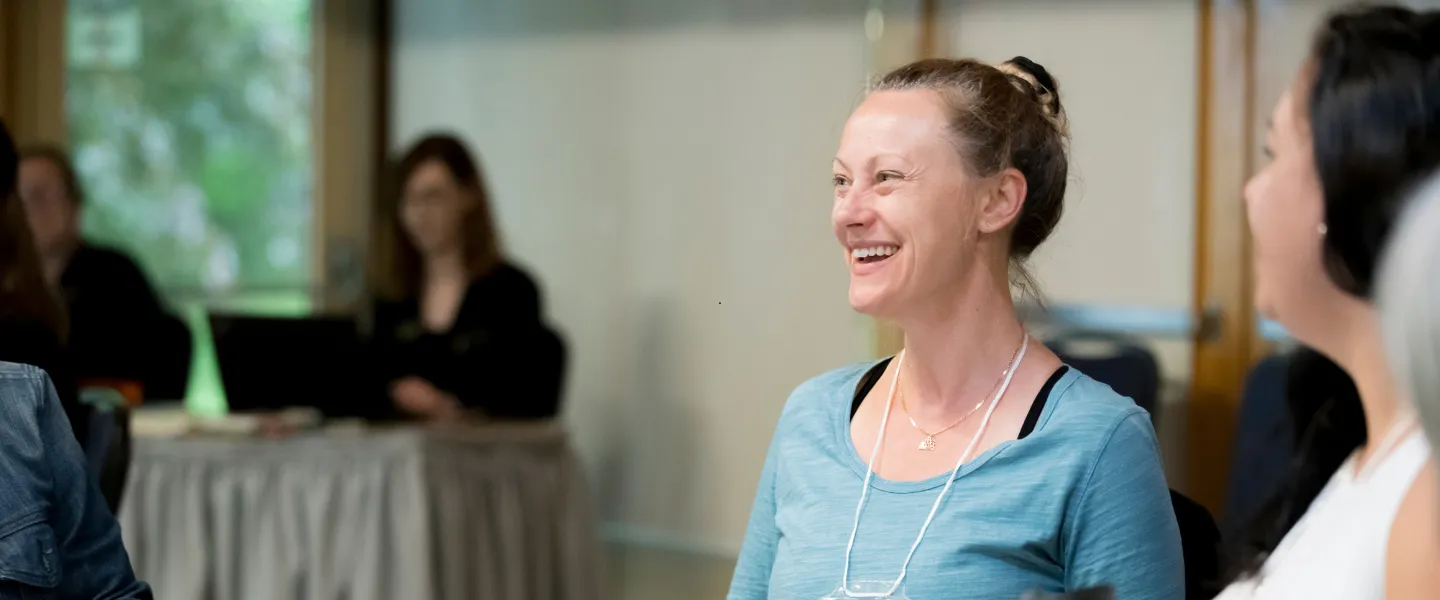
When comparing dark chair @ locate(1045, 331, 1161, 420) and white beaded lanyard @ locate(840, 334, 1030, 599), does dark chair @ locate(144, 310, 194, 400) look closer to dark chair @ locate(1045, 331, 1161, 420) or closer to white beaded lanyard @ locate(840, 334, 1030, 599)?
dark chair @ locate(1045, 331, 1161, 420)

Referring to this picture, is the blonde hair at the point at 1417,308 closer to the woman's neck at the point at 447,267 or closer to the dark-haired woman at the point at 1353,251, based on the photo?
the dark-haired woman at the point at 1353,251

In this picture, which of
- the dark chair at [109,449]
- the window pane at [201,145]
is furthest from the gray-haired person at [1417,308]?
the window pane at [201,145]

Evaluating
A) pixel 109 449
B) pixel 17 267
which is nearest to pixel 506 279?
pixel 109 449

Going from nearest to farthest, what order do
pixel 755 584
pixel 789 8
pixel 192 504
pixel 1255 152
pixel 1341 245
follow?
pixel 1341 245
pixel 755 584
pixel 192 504
pixel 1255 152
pixel 789 8

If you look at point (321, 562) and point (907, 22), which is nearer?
point (321, 562)

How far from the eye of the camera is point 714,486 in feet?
16.1

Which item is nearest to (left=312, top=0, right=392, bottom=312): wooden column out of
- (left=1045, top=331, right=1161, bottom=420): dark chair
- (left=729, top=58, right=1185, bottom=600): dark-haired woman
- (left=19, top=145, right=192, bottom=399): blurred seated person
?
(left=19, top=145, right=192, bottom=399): blurred seated person

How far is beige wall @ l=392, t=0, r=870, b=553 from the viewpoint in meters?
4.71

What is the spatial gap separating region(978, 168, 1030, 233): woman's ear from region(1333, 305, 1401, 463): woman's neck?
0.35 m

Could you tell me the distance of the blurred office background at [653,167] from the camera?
4.06m

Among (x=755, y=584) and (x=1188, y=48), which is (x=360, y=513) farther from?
(x=1188, y=48)

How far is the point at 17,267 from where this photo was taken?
1.84 m

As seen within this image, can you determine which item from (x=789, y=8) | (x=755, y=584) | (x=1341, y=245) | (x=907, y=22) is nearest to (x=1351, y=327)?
(x=1341, y=245)

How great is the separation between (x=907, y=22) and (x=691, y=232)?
1.07 meters
